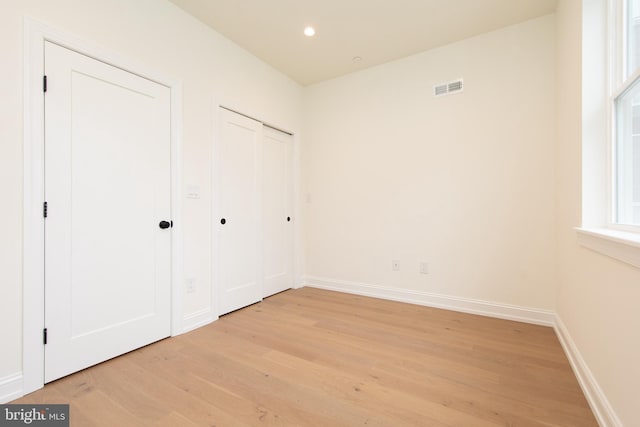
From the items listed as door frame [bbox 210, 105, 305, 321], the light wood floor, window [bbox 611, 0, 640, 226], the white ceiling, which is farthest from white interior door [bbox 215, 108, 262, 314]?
window [bbox 611, 0, 640, 226]

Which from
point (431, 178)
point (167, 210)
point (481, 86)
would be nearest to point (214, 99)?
point (167, 210)

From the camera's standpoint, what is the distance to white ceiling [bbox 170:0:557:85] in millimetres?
2463

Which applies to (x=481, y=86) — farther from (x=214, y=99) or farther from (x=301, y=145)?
(x=214, y=99)

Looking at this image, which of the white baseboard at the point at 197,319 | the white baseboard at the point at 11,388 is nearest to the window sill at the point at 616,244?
the white baseboard at the point at 197,319

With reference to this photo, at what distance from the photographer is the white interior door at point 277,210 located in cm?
353

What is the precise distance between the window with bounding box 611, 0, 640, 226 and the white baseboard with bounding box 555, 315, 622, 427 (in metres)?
0.88

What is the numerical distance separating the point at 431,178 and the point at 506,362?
189 cm

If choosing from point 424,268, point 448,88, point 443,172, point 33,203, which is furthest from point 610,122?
point 33,203

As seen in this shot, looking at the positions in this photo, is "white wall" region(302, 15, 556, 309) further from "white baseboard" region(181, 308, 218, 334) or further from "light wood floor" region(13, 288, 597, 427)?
"white baseboard" region(181, 308, 218, 334)

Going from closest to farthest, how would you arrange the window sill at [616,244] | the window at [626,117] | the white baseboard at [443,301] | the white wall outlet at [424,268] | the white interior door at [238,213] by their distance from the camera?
the window sill at [616,244], the window at [626,117], the white baseboard at [443,301], the white interior door at [238,213], the white wall outlet at [424,268]

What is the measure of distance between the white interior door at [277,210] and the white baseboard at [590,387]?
2.90 metres

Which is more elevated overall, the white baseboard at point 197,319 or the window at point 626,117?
the window at point 626,117

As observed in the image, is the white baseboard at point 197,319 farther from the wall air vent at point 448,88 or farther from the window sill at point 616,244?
the wall air vent at point 448,88

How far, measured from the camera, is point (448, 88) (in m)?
3.06
